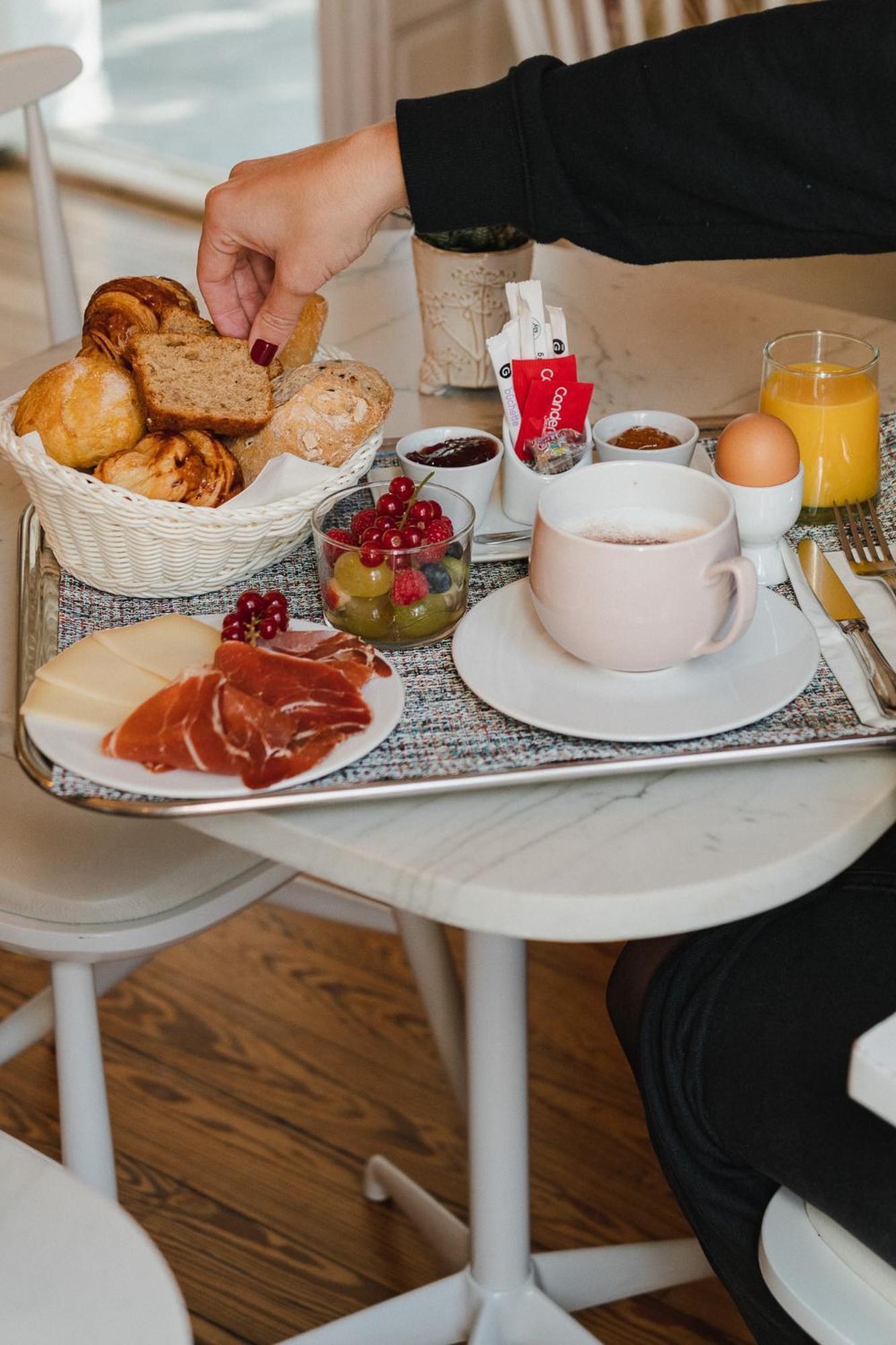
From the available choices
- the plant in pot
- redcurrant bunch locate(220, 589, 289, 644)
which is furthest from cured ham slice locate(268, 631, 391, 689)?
the plant in pot

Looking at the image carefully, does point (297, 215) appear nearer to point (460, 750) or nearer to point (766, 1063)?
point (460, 750)

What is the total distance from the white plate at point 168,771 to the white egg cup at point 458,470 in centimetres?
26

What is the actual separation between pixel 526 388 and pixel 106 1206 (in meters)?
0.64

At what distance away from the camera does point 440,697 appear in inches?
34.4

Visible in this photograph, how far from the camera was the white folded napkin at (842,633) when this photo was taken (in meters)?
0.85

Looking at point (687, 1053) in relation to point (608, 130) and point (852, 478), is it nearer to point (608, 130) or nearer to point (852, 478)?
point (852, 478)

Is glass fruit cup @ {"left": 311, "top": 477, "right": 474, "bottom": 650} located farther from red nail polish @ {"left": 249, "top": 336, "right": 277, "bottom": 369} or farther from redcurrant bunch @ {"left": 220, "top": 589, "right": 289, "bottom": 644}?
red nail polish @ {"left": 249, "top": 336, "right": 277, "bottom": 369}

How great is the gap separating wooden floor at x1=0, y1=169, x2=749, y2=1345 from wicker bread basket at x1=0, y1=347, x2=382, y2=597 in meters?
0.84

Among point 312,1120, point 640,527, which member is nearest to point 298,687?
point 640,527

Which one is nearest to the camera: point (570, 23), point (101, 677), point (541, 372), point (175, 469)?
point (101, 677)

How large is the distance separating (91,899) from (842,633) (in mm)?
622

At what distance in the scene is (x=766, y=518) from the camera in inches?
39.0

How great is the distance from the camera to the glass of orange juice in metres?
1.09

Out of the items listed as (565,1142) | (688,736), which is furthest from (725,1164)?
(565,1142)
